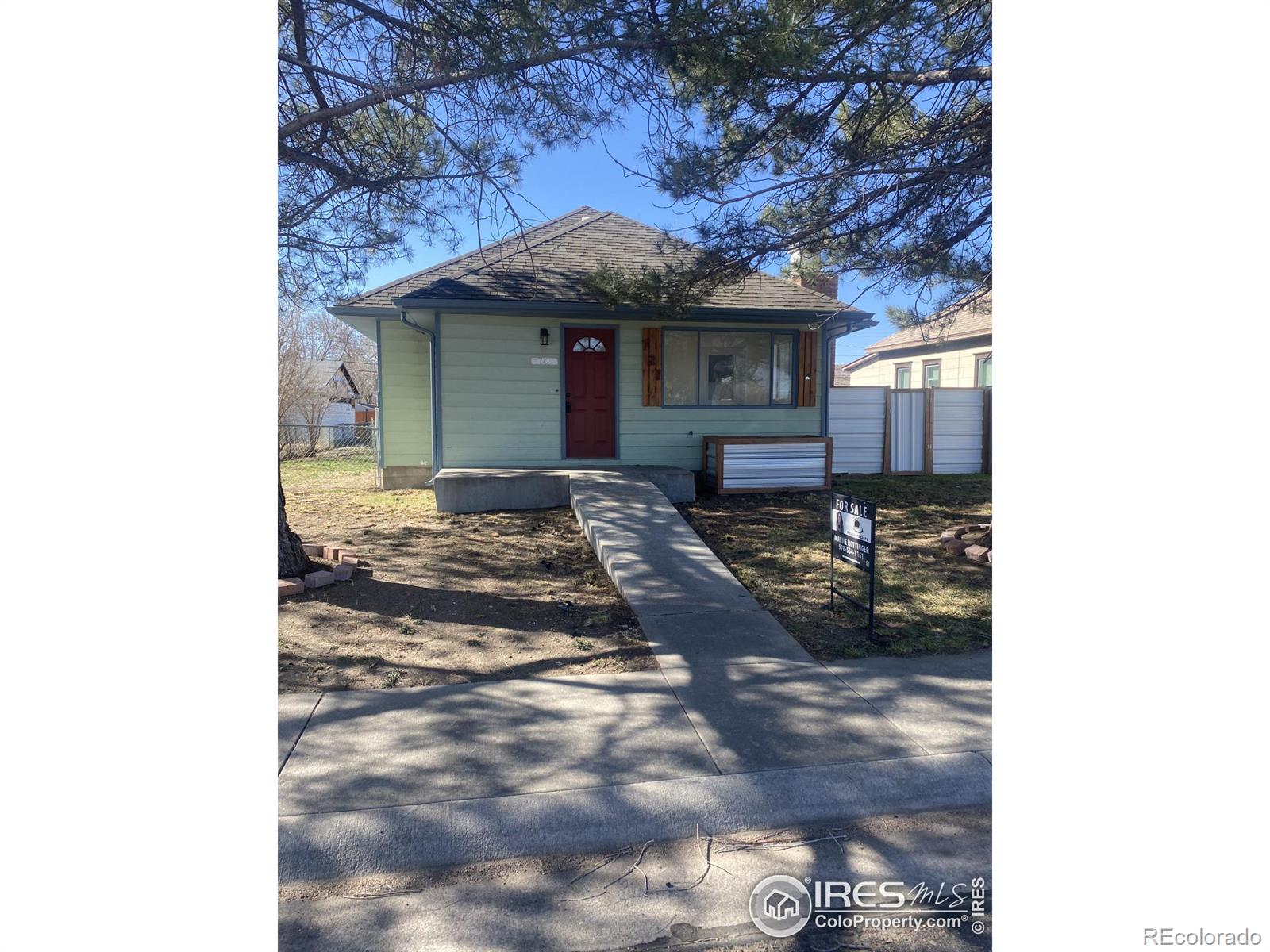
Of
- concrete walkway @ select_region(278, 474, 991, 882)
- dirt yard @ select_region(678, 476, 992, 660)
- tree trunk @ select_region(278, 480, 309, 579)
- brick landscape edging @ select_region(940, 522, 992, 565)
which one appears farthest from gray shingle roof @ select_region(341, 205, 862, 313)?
concrete walkway @ select_region(278, 474, 991, 882)

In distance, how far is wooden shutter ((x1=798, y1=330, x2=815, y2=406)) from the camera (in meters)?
11.2

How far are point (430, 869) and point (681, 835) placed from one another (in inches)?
36.1

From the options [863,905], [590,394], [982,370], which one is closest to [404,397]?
[590,394]

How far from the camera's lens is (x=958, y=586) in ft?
19.6

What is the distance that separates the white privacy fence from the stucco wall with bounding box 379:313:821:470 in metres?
2.14

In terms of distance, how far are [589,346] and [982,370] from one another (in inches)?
486

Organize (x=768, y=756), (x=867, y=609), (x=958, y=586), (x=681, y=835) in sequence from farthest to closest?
(x=958, y=586)
(x=867, y=609)
(x=768, y=756)
(x=681, y=835)

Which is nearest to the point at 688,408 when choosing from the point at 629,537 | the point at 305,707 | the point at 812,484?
the point at 812,484

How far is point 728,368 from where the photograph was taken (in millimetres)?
11250

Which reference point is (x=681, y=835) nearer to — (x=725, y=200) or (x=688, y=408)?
(x=725, y=200)

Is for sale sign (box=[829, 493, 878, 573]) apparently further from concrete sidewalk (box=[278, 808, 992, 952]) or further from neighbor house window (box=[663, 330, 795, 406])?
neighbor house window (box=[663, 330, 795, 406])

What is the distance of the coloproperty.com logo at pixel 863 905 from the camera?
90.6 inches

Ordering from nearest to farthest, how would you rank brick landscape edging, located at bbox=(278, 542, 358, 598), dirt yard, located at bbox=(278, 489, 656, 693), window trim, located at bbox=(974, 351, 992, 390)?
dirt yard, located at bbox=(278, 489, 656, 693) < brick landscape edging, located at bbox=(278, 542, 358, 598) < window trim, located at bbox=(974, 351, 992, 390)

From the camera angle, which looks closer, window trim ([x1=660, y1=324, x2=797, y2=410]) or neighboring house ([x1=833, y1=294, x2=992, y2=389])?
window trim ([x1=660, y1=324, x2=797, y2=410])
